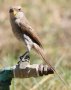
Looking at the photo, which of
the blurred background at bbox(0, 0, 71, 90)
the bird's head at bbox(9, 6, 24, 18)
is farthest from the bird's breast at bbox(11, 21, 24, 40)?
the blurred background at bbox(0, 0, 71, 90)

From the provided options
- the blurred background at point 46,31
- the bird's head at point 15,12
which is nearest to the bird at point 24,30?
the bird's head at point 15,12

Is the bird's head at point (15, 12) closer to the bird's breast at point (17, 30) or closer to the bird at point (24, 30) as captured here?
the bird at point (24, 30)

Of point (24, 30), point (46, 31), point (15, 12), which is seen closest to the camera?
point (15, 12)

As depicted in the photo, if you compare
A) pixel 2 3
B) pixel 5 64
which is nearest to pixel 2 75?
pixel 5 64

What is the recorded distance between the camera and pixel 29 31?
21.8 ft

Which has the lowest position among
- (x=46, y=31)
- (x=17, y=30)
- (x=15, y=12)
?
(x=46, y=31)

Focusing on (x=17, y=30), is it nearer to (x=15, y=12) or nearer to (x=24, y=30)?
(x=24, y=30)

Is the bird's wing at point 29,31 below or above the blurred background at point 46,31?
above

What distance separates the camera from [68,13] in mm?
11156

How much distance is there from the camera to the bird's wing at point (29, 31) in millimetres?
6570

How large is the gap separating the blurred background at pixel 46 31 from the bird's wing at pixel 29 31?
595 millimetres

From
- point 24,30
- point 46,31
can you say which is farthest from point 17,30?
point 46,31

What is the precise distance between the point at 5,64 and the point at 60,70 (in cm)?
63

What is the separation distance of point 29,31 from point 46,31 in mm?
3669
